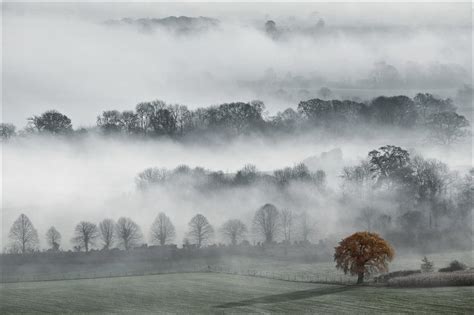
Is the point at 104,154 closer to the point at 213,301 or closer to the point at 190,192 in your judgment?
the point at 190,192

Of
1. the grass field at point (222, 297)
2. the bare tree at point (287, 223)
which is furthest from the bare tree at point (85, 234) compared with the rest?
the bare tree at point (287, 223)

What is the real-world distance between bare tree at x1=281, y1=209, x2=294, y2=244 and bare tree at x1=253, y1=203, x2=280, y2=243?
70 centimetres

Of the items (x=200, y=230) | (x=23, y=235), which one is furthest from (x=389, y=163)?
(x=23, y=235)

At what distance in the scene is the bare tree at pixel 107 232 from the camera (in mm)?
109938

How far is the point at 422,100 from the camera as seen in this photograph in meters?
166

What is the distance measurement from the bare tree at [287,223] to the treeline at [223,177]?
11.2 meters

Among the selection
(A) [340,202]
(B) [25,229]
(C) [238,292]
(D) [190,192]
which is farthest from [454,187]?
(B) [25,229]

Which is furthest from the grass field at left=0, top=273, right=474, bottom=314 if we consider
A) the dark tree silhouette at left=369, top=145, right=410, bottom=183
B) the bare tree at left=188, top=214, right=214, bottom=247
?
the dark tree silhouette at left=369, top=145, right=410, bottom=183

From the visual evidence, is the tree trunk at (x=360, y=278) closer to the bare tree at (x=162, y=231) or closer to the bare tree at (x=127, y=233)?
the bare tree at (x=162, y=231)

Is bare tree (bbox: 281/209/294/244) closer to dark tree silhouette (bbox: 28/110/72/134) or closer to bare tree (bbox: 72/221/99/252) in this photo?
bare tree (bbox: 72/221/99/252)

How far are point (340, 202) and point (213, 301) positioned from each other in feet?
158

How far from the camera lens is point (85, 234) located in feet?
358

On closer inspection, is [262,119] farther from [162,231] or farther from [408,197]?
[162,231]

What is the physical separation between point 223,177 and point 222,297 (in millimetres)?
54279
